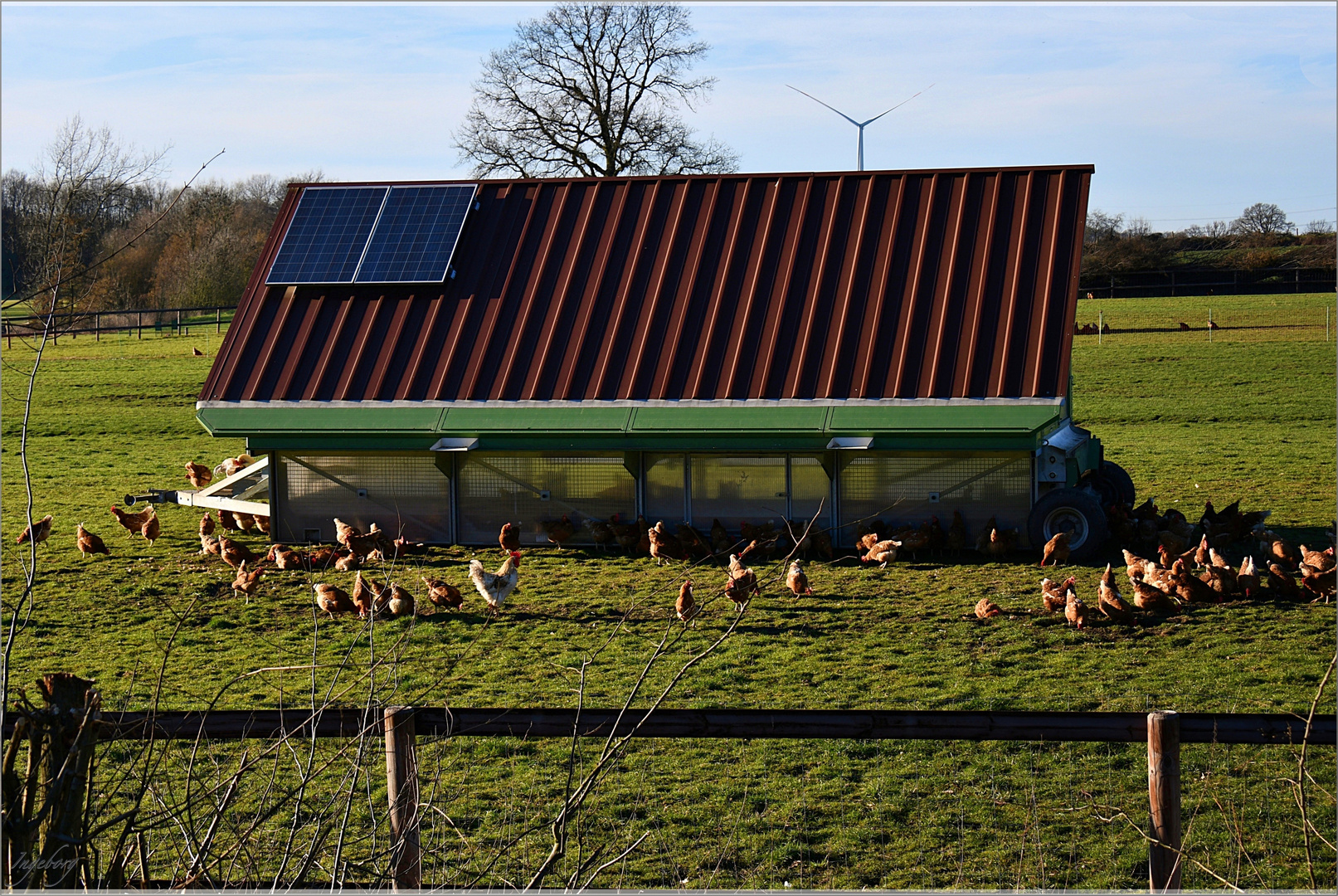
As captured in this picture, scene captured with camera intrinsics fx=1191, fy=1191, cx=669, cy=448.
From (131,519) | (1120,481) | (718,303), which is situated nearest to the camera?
(718,303)

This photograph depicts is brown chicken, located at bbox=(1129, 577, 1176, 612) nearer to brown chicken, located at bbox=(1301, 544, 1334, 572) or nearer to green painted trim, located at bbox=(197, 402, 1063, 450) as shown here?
brown chicken, located at bbox=(1301, 544, 1334, 572)

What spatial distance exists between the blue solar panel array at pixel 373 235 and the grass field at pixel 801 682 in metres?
3.92

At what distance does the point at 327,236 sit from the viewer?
1670cm

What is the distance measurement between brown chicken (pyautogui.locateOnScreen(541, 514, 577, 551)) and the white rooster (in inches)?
109

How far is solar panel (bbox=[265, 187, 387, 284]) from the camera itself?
16.1 metres

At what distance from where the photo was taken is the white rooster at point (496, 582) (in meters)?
11.1

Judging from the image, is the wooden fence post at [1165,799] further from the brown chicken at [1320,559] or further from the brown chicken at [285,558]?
the brown chicken at [285,558]

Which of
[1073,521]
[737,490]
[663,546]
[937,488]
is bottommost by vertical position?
[663,546]

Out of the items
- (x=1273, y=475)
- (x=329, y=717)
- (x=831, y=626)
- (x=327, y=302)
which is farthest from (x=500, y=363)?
(x=1273, y=475)

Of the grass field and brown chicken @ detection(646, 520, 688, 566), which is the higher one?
brown chicken @ detection(646, 520, 688, 566)

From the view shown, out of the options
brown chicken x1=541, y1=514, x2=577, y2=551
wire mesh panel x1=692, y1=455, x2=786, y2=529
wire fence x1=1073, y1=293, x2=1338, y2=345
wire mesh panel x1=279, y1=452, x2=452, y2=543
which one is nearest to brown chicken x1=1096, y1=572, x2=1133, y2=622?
wire mesh panel x1=692, y1=455, x2=786, y2=529

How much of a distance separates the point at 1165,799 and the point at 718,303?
11042mm

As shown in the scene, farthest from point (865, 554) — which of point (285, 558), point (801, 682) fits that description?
point (285, 558)

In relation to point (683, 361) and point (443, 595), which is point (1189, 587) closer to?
point (683, 361)
